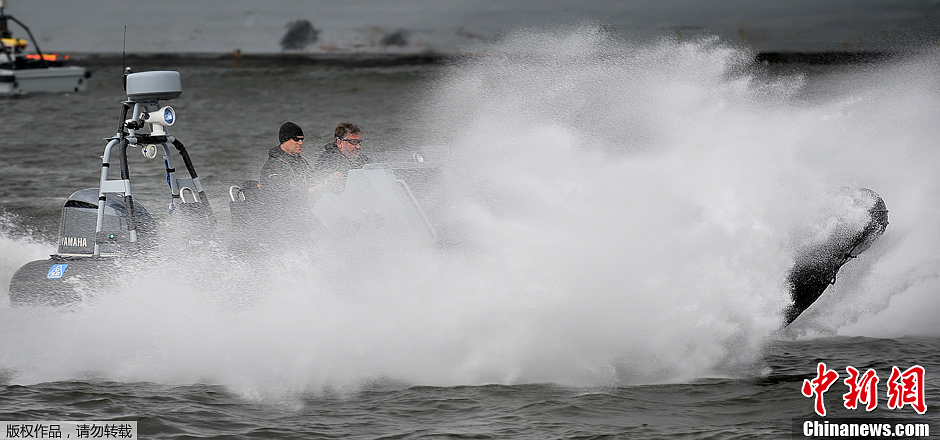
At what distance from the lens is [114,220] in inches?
304

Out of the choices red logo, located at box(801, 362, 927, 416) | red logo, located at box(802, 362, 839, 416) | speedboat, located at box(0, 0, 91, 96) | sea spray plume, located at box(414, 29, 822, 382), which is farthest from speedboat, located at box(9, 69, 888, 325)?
speedboat, located at box(0, 0, 91, 96)

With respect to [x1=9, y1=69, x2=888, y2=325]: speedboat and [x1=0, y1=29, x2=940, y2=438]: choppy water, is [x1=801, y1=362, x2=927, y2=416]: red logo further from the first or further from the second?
[x1=9, y1=69, x2=888, y2=325]: speedboat

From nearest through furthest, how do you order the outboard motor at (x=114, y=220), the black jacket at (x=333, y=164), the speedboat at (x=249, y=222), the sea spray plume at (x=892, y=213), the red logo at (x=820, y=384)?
the red logo at (x=820, y=384) < the speedboat at (x=249, y=222) < the outboard motor at (x=114, y=220) < the black jacket at (x=333, y=164) < the sea spray plume at (x=892, y=213)

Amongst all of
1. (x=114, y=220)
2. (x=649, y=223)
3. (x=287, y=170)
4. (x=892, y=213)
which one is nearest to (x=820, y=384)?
(x=649, y=223)

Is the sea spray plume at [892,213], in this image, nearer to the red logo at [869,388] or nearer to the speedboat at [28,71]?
the red logo at [869,388]

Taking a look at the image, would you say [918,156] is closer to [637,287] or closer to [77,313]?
[637,287]

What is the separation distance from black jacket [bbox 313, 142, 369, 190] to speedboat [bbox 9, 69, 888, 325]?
0.19 metres

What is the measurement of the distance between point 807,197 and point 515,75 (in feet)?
12.2

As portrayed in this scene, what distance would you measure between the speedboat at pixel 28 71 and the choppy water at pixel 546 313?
32.1 meters

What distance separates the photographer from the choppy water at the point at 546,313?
625 centimetres

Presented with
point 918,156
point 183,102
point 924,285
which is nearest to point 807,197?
point 924,285

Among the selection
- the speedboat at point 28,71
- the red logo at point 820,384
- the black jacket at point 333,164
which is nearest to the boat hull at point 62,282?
the black jacket at point 333,164

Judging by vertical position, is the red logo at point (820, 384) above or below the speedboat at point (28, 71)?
below

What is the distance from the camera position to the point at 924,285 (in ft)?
28.6
